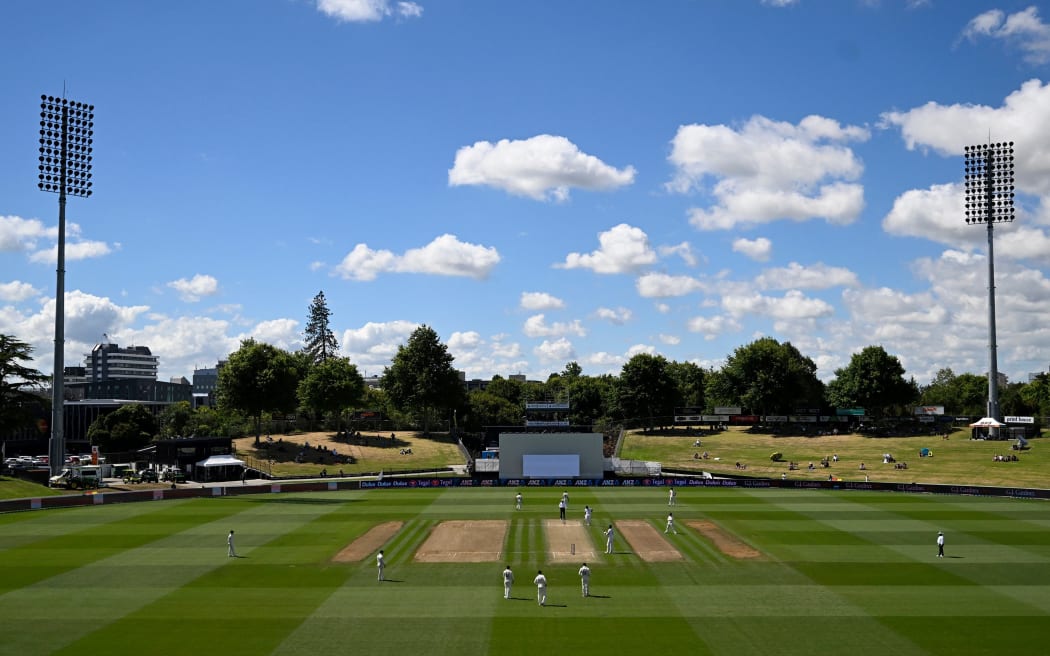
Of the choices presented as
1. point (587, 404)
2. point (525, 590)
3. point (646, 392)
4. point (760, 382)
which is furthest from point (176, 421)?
point (525, 590)

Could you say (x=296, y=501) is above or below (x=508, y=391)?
below

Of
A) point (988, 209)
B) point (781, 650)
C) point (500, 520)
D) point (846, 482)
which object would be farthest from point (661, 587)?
point (988, 209)

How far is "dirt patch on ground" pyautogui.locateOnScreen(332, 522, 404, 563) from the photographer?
41.4m

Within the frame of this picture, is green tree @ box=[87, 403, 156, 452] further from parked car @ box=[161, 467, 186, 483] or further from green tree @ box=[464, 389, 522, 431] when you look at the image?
green tree @ box=[464, 389, 522, 431]

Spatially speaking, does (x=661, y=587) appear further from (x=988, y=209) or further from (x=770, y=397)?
(x=770, y=397)

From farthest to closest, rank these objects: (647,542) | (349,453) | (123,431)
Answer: (123,431), (349,453), (647,542)

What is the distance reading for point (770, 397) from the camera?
126m

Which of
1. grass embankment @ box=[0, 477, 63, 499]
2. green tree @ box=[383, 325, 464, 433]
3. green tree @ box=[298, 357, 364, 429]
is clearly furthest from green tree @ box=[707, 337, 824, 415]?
grass embankment @ box=[0, 477, 63, 499]

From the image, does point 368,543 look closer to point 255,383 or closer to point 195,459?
point 195,459

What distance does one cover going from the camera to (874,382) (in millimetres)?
127750

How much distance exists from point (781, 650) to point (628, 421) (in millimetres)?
111089

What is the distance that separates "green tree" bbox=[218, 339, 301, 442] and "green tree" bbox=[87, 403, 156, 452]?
1124 centimetres

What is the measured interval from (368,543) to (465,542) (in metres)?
5.37

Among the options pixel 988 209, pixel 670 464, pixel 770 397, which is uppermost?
pixel 988 209
